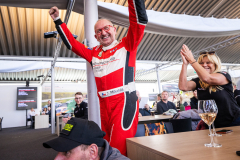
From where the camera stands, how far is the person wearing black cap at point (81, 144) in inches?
28.6

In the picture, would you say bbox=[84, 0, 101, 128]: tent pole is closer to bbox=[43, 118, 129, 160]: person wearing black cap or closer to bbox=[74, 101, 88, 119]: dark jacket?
bbox=[43, 118, 129, 160]: person wearing black cap

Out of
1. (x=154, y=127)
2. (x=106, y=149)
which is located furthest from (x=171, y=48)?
(x=106, y=149)

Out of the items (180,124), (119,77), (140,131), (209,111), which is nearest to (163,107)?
(180,124)

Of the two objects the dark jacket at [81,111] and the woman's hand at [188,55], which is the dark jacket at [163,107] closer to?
the dark jacket at [81,111]

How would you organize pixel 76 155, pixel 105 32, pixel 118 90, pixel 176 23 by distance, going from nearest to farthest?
pixel 76 155, pixel 118 90, pixel 105 32, pixel 176 23

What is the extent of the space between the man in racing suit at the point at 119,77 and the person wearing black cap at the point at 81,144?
0.41 meters

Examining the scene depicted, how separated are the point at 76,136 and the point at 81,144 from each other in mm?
39

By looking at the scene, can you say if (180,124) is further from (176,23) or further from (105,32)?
(176,23)

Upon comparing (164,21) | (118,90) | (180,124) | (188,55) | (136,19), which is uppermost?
(164,21)

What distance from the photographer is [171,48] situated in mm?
9023

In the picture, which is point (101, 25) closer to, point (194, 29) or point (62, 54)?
point (194, 29)

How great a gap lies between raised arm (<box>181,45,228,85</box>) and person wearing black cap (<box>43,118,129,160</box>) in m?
0.71

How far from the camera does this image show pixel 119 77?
50.4 inches

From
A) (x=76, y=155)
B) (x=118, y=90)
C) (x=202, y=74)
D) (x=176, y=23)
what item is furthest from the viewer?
(x=176, y=23)
